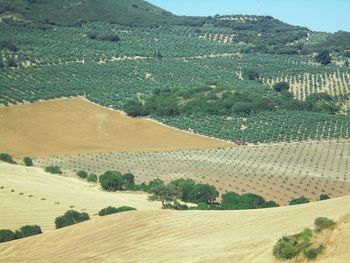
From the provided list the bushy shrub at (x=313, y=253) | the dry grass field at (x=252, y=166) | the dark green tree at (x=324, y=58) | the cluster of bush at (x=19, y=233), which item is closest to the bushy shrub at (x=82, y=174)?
the dry grass field at (x=252, y=166)

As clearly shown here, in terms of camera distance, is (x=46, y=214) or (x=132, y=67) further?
(x=132, y=67)

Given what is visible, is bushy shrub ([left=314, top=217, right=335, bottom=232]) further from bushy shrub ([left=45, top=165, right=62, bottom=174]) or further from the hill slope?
the hill slope

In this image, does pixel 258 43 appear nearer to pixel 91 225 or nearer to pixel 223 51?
pixel 223 51

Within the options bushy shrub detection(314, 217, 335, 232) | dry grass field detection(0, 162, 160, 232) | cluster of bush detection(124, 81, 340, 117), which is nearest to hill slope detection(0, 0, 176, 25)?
cluster of bush detection(124, 81, 340, 117)

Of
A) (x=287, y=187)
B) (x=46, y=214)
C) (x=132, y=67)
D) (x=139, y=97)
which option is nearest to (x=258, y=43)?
(x=132, y=67)

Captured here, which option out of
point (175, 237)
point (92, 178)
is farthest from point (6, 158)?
point (175, 237)

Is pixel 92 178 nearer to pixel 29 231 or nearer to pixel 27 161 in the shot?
pixel 27 161
